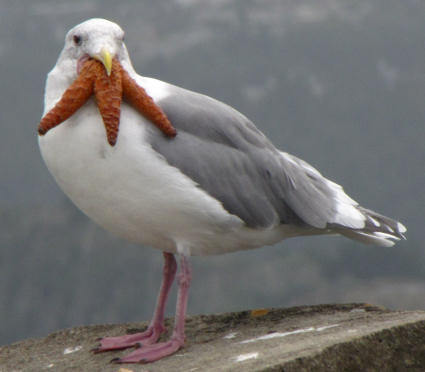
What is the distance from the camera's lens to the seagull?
4203 millimetres

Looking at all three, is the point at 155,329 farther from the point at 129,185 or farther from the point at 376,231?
the point at 376,231

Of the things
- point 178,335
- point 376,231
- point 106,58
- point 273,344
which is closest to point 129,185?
point 106,58

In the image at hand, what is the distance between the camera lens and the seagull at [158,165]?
420 cm

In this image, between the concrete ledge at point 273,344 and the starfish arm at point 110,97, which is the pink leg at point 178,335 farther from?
the starfish arm at point 110,97

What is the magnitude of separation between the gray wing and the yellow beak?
16.1 inches

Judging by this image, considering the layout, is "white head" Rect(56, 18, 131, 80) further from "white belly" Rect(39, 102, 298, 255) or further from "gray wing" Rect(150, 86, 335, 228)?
"gray wing" Rect(150, 86, 335, 228)

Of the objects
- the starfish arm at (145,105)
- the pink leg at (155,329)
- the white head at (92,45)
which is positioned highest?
the white head at (92,45)

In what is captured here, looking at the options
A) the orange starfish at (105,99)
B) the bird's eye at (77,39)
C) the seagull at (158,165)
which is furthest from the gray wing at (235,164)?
the bird's eye at (77,39)

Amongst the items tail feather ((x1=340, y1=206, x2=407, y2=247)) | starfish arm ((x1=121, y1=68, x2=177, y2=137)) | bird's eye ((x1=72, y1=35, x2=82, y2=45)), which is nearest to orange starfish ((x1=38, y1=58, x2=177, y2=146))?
starfish arm ((x1=121, y1=68, x2=177, y2=137))

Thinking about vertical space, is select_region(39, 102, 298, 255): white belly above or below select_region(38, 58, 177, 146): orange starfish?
below

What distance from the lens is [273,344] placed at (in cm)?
413

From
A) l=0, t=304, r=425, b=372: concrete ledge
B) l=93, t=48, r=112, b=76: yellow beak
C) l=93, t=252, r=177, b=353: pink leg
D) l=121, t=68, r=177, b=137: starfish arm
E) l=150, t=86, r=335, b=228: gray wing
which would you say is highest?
l=93, t=48, r=112, b=76: yellow beak

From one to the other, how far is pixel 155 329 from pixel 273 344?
1.09 metres

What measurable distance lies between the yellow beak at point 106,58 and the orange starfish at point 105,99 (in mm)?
50
